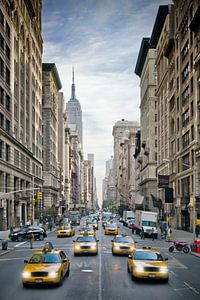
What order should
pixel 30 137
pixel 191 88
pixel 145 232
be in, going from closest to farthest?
pixel 145 232, pixel 191 88, pixel 30 137

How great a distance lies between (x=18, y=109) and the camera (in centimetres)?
8019

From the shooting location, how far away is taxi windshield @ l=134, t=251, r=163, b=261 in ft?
73.3

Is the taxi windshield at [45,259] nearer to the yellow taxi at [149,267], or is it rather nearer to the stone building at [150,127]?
the yellow taxi at [149,267]

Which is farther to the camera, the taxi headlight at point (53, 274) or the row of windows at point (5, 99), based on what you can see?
the row of windows at point (5, 99)

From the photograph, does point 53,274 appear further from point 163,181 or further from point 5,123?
point 163,181

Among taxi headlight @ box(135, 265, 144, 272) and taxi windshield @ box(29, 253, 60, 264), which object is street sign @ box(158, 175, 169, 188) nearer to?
taxi headlight @ box(135, 265, 144, 272)

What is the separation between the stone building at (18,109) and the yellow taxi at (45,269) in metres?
34.4

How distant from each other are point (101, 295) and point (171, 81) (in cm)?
7196

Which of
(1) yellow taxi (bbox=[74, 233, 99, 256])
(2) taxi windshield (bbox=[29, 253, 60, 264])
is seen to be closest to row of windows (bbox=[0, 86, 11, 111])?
(1) yellow taxi (bbox=[74, 233, 99, 256])

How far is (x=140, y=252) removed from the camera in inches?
906

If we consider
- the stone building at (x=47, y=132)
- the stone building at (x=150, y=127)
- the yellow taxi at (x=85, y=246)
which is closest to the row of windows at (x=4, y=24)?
the yellow taxi at (x=85, y=246)

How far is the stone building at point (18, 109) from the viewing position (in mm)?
69062

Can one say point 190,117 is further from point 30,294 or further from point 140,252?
point 30,294

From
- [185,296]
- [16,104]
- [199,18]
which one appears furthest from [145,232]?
[185,296]
